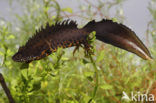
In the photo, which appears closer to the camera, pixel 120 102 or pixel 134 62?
pixel 120 102

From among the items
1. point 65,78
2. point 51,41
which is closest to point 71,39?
point 51,41

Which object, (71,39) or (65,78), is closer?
(71,39)

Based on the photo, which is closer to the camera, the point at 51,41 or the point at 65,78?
the point at 51,41

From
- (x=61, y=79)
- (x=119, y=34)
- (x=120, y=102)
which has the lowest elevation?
(x=120, y=102)

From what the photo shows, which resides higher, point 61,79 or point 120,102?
point 61,79

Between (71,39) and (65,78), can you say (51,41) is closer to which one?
(71,39)

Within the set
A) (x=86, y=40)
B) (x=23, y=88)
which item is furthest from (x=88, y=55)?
(x=23, y=88)

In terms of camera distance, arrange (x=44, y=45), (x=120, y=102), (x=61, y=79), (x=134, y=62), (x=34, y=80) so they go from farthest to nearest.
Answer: (x=134, y=62) < (x=120, y=102) < (x=61, y=79) < (x=34, y=80) < (x=44, y=45)

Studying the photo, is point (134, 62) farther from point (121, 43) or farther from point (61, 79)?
point (121, 43)
